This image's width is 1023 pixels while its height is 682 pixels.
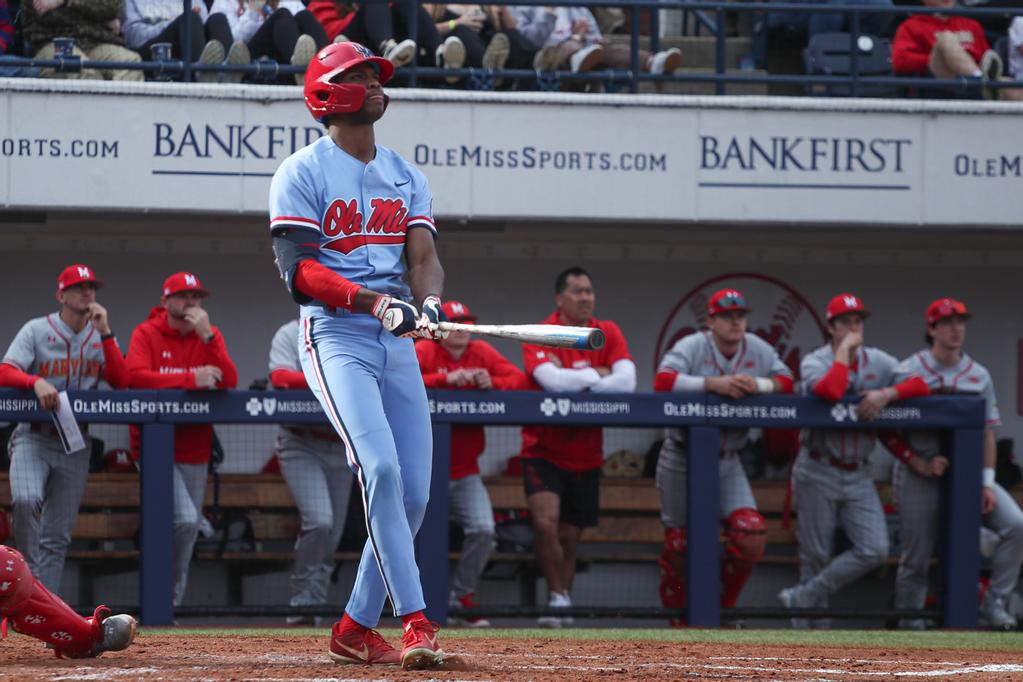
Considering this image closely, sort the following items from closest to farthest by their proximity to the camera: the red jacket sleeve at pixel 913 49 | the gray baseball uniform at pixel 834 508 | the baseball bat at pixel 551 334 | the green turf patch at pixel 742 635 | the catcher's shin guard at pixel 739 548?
the baseball bat at pixel 551 334 < the green turf patch at pixel 742 635 < the catcher's shin guard at pixel 739 548 < the gray baseball uniform at pixel 834 508 < the red jacket sleeve at pixel 913 49

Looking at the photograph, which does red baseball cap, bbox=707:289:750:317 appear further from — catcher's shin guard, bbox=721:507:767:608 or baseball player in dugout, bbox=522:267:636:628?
catcher's shin guard, bbox=721:507:767:608

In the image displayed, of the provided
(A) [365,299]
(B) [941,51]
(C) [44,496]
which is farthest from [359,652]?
(B) [941,51]

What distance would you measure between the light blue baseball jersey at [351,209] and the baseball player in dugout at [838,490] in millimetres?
3592

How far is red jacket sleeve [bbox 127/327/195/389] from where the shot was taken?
7.29 m

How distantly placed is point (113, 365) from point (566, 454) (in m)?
2.22

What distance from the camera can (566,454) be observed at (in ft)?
24.5

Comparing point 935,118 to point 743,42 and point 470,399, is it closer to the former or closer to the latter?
point 743,42

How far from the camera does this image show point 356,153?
175 inches

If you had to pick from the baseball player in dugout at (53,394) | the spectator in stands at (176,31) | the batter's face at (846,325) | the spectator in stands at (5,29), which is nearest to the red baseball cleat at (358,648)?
the baseball player in dugout at (53,394)

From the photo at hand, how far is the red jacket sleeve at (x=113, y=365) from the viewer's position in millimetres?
7285

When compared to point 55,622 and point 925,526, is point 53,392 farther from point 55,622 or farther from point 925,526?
point 925,526

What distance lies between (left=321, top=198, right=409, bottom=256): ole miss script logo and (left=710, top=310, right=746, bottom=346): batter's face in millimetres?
3550

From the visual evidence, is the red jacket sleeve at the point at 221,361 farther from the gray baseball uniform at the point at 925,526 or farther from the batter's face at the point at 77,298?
the gray baseball uniform at the point at 925,526

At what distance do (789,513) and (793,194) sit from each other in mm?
2174
